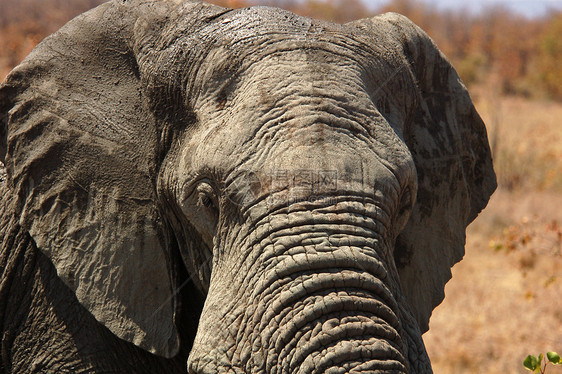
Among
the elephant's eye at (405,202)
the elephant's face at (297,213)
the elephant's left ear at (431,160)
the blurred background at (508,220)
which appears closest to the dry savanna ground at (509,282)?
the blurred background at (508,220)

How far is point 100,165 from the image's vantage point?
309 cm

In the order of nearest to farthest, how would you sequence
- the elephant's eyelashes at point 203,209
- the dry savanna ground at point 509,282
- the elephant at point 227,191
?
1. the elephant at point 227,191
2. the elephant's eyelashes at point 203,209
3. the dry savanna ground at point 509,282

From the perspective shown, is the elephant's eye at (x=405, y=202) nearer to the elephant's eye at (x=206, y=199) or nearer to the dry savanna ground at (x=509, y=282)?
the elephant's eye at (x=206, y=199)

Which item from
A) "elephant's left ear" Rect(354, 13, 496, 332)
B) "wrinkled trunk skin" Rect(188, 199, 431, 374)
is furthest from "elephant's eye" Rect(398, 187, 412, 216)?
"elephant's left ear" Rect(354, 13, 496, 332)

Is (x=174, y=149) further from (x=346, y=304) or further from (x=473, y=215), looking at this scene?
(x=473, y=215)

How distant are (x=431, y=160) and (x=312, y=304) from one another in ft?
3.97

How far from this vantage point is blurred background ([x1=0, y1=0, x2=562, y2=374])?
666cm

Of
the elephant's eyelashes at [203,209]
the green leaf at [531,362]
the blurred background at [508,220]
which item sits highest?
the elephant's eyelashes at [203,209]

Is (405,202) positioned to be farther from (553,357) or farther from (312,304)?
(553,357)

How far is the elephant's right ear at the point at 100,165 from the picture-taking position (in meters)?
3.06

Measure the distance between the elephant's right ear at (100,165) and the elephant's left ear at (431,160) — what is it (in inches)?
32.3

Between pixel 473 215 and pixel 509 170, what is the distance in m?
9.58

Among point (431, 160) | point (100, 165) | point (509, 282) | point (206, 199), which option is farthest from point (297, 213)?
point (509, 282)

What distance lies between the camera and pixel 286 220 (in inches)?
100
